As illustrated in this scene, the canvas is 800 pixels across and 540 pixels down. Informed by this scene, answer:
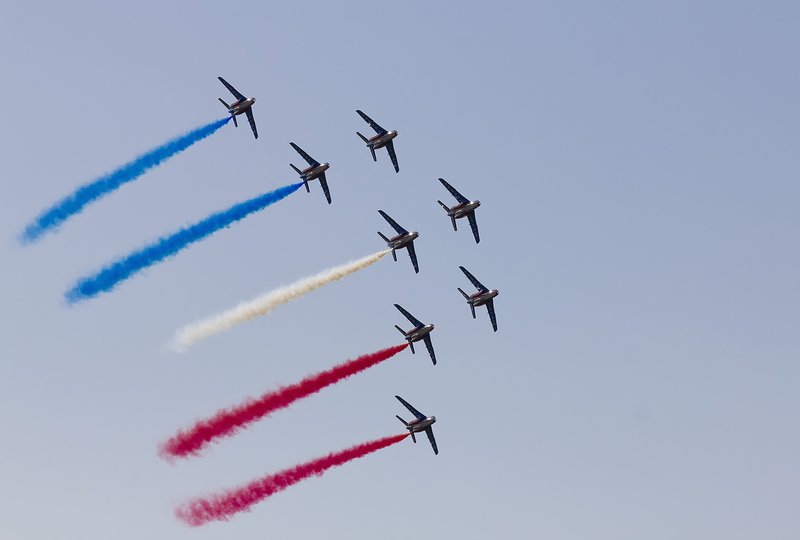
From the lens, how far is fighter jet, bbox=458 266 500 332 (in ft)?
336

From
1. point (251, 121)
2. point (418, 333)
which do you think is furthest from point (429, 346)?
point (251, 121)

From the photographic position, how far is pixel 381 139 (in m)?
100

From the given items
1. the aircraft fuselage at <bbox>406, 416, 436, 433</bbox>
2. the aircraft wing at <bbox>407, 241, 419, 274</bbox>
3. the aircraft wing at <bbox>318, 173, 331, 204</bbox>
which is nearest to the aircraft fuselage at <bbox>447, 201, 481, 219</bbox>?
the aircraft wing at <bbox>407, 241, 419, 274</bbox>

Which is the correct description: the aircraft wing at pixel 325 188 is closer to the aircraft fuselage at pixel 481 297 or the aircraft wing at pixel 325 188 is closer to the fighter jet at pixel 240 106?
the fighter jet at pixel 240 106

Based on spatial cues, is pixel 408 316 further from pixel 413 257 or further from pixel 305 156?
pixel 305 156

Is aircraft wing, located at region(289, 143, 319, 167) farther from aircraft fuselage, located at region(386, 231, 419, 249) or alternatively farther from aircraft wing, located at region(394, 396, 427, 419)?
aircraft wing, located at region(394, 396, 427, 419)

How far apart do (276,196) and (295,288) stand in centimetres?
952

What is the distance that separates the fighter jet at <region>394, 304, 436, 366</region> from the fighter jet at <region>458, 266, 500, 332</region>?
6180 mm

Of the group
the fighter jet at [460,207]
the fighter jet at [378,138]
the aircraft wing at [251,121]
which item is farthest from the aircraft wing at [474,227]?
the aircraft wing at [251,121]

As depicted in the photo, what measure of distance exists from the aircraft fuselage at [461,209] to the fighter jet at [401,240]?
469 centimetres

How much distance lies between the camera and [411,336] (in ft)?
317

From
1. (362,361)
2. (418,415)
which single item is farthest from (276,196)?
(418,415)

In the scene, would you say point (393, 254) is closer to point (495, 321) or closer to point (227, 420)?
point (495, 321)

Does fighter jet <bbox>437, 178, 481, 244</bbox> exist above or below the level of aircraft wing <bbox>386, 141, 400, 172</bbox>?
below
